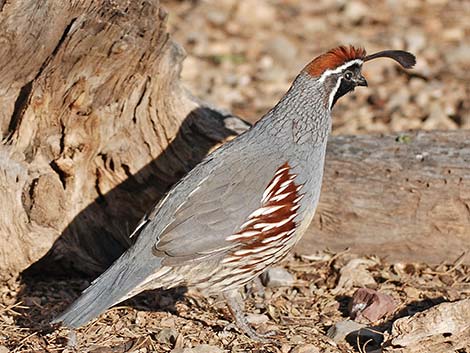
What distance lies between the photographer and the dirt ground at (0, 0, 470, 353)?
5.20 m

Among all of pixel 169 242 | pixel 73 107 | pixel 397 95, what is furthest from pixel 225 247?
pixel 397 95

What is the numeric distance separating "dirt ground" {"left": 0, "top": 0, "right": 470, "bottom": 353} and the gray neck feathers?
109cm

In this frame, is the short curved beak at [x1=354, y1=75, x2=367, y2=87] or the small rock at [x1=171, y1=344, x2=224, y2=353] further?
the short curved beak at [x1=354, y1=75, x2=367, y2=87]

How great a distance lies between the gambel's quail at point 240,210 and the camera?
16.3 ft

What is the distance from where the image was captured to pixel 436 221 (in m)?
5.89

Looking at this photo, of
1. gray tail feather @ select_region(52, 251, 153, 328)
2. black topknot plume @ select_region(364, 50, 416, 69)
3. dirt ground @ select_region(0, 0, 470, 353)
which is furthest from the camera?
black topknot plume @ select_region(364, 50, 416, 69)

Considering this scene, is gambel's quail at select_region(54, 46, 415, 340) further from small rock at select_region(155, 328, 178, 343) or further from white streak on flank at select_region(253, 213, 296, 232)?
small rock at select_region(155, 328, 178, 343)

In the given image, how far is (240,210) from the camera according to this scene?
5117 millimetres

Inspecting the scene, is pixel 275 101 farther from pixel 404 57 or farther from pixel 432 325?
pixel 432 325

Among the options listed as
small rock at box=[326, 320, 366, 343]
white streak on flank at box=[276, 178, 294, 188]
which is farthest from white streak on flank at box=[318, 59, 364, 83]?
small rock at box=[326, 320, 366, 343]

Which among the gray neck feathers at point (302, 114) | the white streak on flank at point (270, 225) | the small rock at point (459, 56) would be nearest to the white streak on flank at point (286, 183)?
the white streak on flank at point (270, 225)

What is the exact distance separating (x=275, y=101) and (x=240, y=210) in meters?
4.10

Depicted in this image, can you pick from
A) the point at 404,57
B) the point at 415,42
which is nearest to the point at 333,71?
the point at 404,57

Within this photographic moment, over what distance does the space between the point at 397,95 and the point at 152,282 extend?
4699 millimetres
